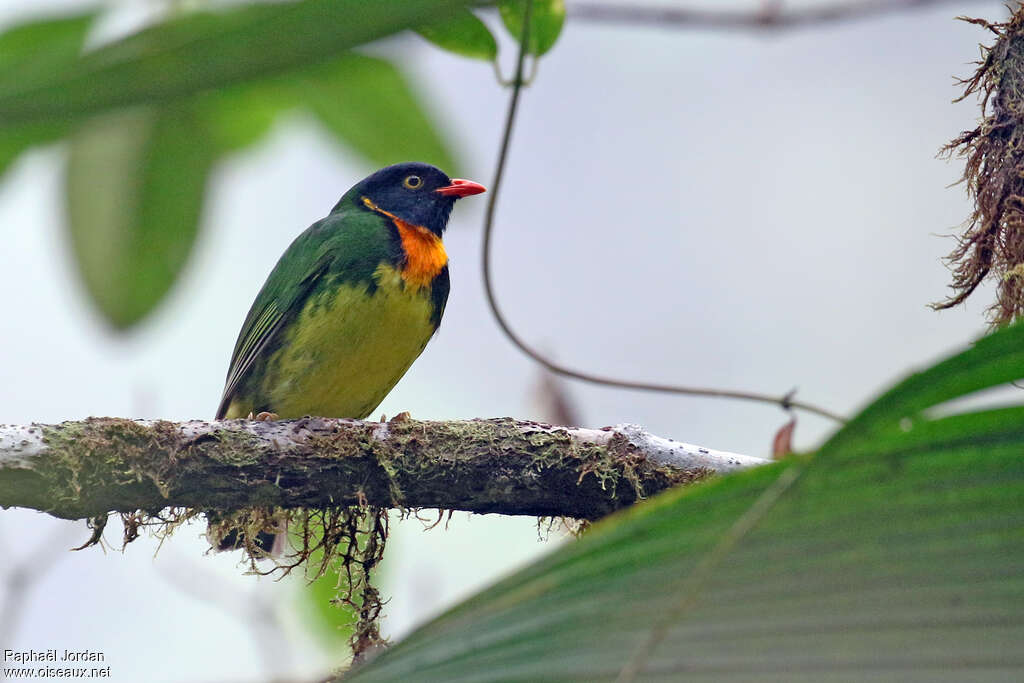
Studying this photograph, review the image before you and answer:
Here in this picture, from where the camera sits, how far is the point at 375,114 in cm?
184

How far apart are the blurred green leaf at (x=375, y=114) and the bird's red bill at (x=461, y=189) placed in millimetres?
3379

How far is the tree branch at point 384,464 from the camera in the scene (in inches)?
116

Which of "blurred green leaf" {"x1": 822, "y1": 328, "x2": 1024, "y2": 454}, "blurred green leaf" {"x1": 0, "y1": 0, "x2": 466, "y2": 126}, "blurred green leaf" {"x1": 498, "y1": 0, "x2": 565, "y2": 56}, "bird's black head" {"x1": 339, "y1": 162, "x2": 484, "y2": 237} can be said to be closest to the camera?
"blurred green leaf" {"x1": 0, "y1": 0, "x2": 466, "y2": 126}

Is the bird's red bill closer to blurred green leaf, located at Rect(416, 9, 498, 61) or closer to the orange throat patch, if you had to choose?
the orange throat patch

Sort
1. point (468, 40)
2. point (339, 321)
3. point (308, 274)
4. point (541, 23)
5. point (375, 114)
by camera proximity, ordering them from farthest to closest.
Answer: point (308, 274) < point (339, 321) < point (468, 40) < point (541, 23) < point (375, 114)

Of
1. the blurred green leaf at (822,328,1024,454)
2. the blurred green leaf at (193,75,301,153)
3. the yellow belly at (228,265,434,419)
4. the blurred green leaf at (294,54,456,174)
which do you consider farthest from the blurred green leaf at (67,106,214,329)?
the yellow belly at (228,265,434,419)

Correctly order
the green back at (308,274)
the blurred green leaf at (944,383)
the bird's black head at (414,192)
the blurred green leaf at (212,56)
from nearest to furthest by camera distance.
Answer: the blurred green leaf at (212,56) < the blurred green leaf at (944,383) < the green back at (308,274) < the bird's black head at (414,192)

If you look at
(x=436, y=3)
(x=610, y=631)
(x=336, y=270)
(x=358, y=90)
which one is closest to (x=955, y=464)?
(x=610, y=631)

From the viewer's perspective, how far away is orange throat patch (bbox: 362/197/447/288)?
14.3ft

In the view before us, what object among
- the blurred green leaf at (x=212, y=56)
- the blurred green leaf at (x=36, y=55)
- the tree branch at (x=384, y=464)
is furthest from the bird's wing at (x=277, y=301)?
the blurred green leaf at (x=212, y=56)

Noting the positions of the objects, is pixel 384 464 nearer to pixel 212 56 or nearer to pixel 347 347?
pixel 347 347

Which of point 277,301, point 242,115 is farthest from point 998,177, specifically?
point 277,301

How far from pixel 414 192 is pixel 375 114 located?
3.44 metres

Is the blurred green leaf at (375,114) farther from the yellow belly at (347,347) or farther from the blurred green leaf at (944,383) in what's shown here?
the yellow belly at (347,347)
